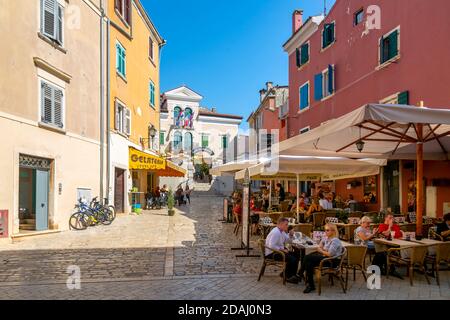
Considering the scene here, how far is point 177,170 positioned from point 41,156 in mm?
13093

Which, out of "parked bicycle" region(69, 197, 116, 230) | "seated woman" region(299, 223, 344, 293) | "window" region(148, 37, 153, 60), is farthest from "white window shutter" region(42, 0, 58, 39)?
"window" region(148, 37, 153, 60)

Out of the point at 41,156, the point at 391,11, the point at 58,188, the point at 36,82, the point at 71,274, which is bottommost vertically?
the point at 71,274

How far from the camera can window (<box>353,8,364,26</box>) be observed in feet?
60.0

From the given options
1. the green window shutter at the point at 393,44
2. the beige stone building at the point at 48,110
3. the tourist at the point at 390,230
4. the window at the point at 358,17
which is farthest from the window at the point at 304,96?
the tourist at the point at 390,230

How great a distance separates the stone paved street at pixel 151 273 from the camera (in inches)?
257

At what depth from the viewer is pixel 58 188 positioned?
1487 centimetres

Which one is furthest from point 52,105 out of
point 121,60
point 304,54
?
point 304,54

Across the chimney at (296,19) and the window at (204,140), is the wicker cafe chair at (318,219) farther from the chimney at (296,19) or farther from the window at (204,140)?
the window at (204,140)

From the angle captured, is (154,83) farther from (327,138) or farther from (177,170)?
(327,138)

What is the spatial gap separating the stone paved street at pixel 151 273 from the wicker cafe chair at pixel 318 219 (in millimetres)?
2556

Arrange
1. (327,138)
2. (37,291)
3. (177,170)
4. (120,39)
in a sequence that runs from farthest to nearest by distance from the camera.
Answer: (177,170) < (120,39) < (327,138) < (37,291)

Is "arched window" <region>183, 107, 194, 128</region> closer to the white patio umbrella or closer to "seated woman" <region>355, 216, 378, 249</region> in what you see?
the white patio umbrella
